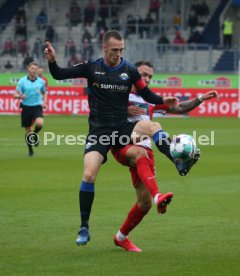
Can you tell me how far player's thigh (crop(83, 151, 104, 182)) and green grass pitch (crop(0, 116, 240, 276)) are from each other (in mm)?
869

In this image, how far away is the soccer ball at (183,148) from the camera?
9453mm

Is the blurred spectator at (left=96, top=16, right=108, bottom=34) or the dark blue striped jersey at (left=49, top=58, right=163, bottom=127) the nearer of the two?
the dark blue striped jersey at (left=49, top=58, right=163, bottom=127)

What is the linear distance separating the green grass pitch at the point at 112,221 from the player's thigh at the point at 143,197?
509 mm

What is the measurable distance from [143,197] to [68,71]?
5.56ft

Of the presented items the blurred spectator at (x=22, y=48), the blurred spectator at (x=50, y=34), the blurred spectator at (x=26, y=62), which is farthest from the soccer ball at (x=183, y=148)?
the blurred spectator at (x=50, y=34)

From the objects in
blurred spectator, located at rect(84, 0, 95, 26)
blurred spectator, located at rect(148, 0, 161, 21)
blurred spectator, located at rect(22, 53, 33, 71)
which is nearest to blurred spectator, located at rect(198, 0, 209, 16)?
blurred spectator, located at rect(148, 0, 161, 21)

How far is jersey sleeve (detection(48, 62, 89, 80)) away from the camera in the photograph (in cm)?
997

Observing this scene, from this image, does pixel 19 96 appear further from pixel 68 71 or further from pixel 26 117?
pixel 68 71

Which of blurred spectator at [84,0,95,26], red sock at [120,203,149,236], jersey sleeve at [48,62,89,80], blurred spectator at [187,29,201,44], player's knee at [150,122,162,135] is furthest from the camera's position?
blurred spectator at [84,0,95,26]

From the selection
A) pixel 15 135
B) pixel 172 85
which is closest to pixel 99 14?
pixel 172 85

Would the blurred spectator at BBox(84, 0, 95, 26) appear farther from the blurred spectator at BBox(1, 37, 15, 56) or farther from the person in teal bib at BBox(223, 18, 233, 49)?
the person in teal bib at BBox(223, 18, 233, 49)

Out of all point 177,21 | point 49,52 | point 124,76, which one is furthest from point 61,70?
point 177,21

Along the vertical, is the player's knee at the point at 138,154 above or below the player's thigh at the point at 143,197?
above

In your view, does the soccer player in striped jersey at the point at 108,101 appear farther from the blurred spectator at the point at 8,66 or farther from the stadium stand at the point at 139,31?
the blurred spectator at the point at 8,66
